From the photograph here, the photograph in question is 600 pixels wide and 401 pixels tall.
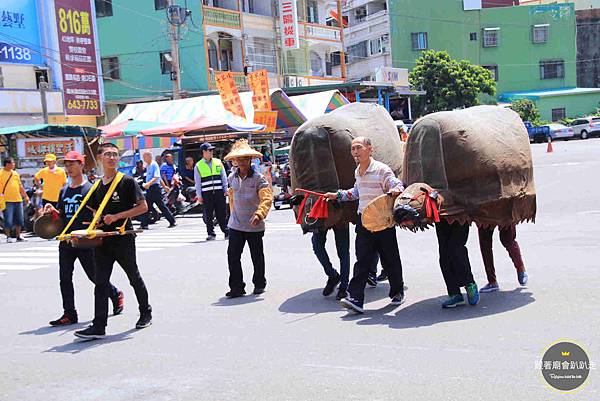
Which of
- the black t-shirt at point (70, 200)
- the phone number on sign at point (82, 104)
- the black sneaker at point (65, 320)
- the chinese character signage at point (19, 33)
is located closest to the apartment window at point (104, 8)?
the phone number on sign at point (82, 104)

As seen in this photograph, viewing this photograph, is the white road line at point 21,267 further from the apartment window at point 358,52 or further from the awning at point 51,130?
the apartment window at point 358,52

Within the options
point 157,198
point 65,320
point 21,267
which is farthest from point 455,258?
point 157,198

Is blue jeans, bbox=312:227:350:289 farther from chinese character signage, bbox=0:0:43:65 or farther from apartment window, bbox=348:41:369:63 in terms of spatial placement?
apartment window, bbox=348:41:369:63

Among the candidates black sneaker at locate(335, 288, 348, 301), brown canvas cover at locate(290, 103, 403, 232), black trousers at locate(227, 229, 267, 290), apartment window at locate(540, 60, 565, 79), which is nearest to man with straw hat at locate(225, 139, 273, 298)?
black trousers at locate(227, 229, 267, 290)

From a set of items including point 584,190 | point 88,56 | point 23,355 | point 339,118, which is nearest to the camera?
point 23,355

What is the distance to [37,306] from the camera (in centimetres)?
945

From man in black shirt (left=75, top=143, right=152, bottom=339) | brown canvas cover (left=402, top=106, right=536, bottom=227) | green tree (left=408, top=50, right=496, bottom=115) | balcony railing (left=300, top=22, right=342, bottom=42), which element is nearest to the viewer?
brown canvas cover (left=402, top=106, right=536, bottom=227)

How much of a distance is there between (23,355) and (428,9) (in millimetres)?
57176

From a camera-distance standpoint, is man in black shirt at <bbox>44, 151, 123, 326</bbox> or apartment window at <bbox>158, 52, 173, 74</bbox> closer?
man in black shirt at <bbox>44, 151, 123, 326</bbox>

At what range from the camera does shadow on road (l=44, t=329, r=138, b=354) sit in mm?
7309

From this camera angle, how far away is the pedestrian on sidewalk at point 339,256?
8.64 metres

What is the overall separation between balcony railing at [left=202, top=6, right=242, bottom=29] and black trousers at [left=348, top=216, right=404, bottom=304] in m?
32.7

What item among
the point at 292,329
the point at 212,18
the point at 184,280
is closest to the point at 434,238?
the point at 184,280

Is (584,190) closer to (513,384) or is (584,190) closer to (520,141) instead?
(520,141)
